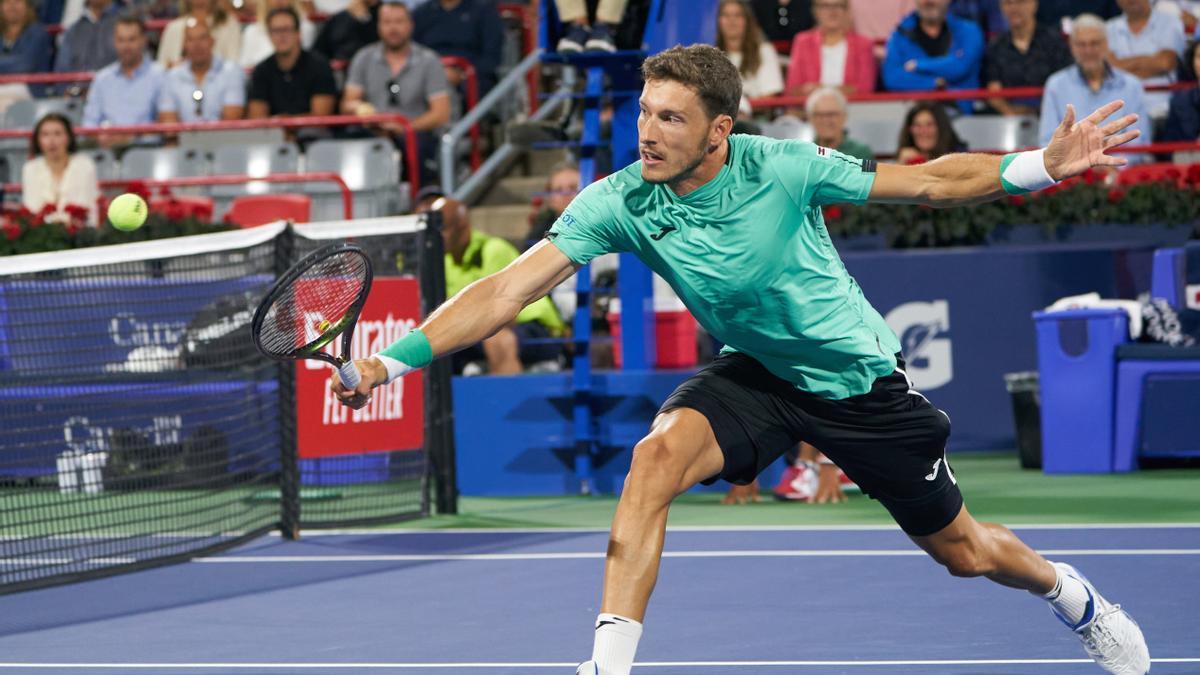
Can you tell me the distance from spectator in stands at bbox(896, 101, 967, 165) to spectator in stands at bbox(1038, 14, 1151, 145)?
0.70 metres

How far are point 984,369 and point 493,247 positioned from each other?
3163 mm

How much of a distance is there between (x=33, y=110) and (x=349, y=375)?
13.1 meters

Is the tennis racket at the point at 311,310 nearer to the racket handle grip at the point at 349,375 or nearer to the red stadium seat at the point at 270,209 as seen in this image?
the racket handle grip at the point at 349,375

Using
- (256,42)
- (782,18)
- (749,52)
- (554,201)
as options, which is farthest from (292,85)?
(782,18)

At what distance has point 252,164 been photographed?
47.9 feet

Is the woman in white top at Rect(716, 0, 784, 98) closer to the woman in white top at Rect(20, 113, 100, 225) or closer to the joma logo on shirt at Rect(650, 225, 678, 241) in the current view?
the woman in white top at Rect(20, 113, 100, 225)

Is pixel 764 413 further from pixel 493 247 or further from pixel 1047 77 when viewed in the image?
pixel 1047 77

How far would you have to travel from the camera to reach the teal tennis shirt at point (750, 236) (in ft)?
15.5

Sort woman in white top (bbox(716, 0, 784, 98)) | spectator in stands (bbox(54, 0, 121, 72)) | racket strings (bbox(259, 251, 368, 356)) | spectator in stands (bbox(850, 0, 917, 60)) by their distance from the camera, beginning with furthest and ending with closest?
1. spectator in stands (bbox(54, 0, 121, 72))
2. spectator in stands (bbox(850, 0, 917, 60))
3. woman in white top (bbox(716, 0, 784, 98))
4. racket strings (bbox(259, 251, 368, 356))

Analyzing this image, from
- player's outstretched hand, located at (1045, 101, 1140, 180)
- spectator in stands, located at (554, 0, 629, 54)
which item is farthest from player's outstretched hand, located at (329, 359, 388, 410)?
spectator in stands, located at (554, 0, 629, 54)

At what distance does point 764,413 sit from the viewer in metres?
4.92

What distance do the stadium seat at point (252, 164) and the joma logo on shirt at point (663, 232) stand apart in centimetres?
979

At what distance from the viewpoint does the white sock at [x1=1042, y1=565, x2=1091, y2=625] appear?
5105mm

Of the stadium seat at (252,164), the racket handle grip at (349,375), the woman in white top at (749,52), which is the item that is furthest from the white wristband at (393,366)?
the stadium seat at (252,164)
